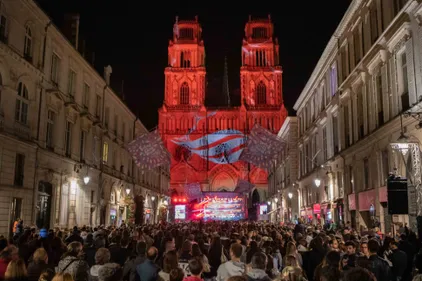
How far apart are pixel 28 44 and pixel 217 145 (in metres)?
59.6

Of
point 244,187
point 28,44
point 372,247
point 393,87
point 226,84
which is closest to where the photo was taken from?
point 372,247

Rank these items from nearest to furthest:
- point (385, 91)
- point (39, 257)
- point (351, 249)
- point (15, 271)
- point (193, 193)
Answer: point (15, 271) < point (39, 257) < point (351, 249) < point (385, 91) < point (193, 193)

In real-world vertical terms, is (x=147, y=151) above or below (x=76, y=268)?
above

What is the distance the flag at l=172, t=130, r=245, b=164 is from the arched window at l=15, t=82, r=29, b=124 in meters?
56.5

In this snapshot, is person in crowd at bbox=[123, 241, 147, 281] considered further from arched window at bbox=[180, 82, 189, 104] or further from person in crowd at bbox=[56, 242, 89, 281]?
arched window at bbox=[180, 82, 189, 104]

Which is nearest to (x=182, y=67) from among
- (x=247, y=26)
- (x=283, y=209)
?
(x=247, y=26)

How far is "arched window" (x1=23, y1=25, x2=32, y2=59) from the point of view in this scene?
25.6 metres

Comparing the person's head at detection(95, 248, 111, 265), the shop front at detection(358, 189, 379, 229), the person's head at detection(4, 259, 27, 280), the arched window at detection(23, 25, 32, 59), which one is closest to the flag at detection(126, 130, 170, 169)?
the arched window at detection(23, 25, 32, 59)

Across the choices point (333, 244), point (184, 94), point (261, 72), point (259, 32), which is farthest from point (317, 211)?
point (259, 32)

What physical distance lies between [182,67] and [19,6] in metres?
65.8

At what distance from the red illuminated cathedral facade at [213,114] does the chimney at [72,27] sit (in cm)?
4836

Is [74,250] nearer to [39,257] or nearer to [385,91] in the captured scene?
[39,257]

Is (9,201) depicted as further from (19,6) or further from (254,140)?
(254,140)

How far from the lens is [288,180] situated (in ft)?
187
